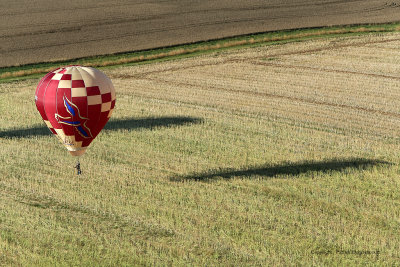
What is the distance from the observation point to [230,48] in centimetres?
3878

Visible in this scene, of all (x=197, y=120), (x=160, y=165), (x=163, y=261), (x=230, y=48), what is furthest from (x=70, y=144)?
(x=230, y=48)

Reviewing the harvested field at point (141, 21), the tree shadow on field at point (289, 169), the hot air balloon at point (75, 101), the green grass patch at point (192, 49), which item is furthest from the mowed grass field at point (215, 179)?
the harvested field at point (141, 21)

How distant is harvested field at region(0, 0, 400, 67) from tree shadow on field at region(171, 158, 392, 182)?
22.1 m

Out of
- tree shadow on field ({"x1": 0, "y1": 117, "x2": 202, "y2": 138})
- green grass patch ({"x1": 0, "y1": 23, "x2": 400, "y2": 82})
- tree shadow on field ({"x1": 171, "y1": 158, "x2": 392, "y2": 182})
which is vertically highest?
green grass patch ({"x1": 0, "y1": 23, "x2": 400, "y2": 82})

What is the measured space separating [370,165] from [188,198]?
5731 millimetres

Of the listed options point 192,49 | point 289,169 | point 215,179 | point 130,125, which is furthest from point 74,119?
point 192,49

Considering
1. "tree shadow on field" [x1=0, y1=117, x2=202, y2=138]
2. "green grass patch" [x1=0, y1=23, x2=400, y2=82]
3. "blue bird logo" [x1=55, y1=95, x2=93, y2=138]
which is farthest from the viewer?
"green grass patch" [x1=0, y1=23, x2=400, y2=82]

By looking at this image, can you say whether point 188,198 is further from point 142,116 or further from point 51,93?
point 142,116

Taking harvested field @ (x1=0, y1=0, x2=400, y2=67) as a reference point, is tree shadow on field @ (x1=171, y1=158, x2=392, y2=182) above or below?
below

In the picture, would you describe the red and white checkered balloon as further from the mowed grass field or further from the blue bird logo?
the mowed grass field

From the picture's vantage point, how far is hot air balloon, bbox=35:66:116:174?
15609mm

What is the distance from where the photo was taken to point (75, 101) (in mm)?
15570

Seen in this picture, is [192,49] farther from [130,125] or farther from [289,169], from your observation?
[289,169]

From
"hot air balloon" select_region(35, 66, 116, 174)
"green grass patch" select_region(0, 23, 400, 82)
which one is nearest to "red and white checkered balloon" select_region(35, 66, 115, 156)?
"hot air balloon" select_region(35, 66, 116, 174)
